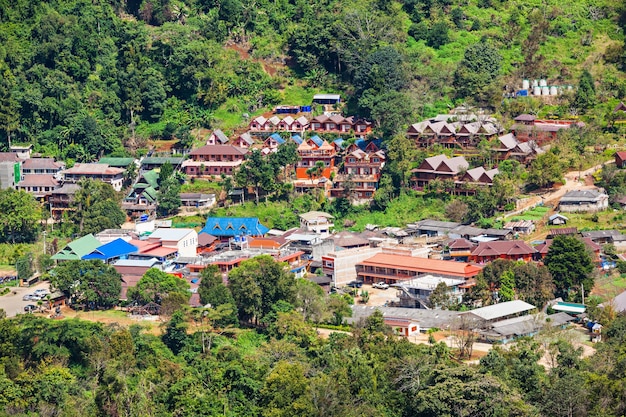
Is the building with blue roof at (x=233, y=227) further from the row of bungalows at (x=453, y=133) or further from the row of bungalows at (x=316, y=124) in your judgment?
the row of bungalows at (x=453, y=133)

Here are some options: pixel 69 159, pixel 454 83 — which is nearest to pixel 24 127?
pixel 69 159

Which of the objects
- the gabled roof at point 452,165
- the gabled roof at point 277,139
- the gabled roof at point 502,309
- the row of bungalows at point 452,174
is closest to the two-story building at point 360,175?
the row of bungalows at point 452,174

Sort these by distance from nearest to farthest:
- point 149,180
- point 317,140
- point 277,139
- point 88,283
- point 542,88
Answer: point 88,283, point 149,180, point 317,140, point 277,139, point 542,88

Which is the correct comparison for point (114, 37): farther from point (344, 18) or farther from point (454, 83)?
point (454, 83)

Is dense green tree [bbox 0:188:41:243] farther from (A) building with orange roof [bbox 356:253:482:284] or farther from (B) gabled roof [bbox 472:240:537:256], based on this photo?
(B) gabled roof [bbox 472:240:537:256]

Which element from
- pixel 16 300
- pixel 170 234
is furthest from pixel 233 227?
pixel 16 300

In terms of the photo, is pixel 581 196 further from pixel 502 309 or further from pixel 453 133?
pixel 502 309

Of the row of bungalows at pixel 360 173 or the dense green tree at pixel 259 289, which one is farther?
the row of bungalows at pixel 360 173
